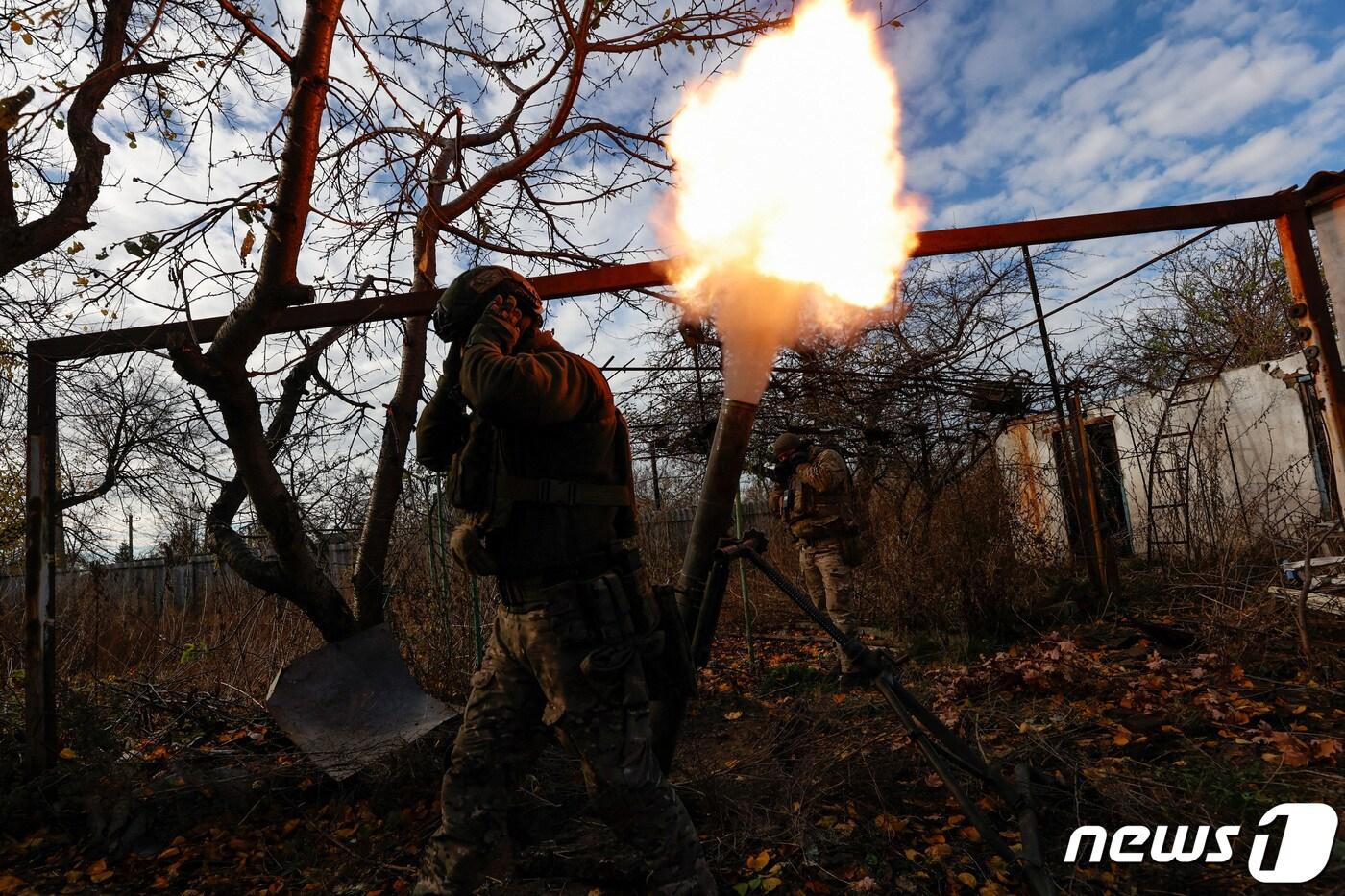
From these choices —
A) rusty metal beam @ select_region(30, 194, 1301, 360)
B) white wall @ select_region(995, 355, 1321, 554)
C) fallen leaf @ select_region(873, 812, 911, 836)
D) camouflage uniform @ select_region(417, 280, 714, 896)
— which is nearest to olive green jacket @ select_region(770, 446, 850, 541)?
white wall @ select_region(995, 355, 1321, 554)

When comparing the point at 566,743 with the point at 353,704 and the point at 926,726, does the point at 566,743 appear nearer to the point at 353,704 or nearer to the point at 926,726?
the point at 926,726

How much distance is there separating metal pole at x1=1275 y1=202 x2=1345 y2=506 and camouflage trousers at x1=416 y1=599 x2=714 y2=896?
4.05 m

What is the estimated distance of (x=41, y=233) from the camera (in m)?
4.06

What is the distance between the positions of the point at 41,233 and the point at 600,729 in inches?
166

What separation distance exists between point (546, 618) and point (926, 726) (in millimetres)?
1521

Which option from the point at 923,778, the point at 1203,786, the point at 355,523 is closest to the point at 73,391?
the point at 355,523

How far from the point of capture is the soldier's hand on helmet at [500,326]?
2.51 m

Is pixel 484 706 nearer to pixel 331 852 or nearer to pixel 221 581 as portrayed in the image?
pixel 331 852

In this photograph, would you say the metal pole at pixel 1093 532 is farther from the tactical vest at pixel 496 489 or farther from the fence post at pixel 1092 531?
the tactical vest at pixel 496 489

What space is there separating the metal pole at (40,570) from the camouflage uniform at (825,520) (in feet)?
18.1

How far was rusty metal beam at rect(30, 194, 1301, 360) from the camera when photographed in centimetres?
401

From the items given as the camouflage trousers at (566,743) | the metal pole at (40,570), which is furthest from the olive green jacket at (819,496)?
the metal pole at (40,570)
